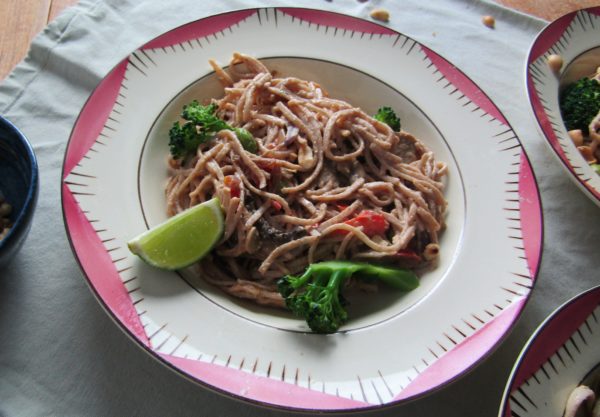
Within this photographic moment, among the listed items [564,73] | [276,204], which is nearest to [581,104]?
[564,73]

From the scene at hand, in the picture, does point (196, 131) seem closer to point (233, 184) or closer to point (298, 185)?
point (233, 184)

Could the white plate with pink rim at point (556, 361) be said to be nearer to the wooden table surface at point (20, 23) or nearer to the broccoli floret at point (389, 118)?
the broccoli floret at point (389, 118)

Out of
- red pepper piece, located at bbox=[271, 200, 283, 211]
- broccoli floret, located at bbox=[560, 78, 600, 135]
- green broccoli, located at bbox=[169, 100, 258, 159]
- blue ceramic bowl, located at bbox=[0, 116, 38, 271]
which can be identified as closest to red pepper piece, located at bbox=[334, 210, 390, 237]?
red pepper piece, located at bbox=[271, 200, 283, 211]

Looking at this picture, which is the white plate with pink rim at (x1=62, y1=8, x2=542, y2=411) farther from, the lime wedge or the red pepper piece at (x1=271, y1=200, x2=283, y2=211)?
the red pepper piece at (x1=271, y1=200, x2=283, y2=211)

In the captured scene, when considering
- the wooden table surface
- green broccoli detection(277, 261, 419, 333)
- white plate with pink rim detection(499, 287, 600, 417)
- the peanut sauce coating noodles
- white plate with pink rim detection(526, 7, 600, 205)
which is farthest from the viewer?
the wooden table surface

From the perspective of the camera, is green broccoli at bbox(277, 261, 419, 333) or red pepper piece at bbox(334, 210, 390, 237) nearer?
green broccoli at bbox(277, 261, 419, 333)
